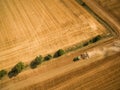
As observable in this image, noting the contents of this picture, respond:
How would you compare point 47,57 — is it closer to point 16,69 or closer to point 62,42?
point 62,42

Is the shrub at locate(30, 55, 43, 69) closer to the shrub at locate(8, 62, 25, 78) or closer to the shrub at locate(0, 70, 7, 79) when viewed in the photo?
the shrub at locate(8, 62, 25, 78)

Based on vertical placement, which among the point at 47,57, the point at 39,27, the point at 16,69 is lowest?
the point at 47,57

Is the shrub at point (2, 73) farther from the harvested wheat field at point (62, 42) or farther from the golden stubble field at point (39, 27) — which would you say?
the golden stubble field at point (39, 27)

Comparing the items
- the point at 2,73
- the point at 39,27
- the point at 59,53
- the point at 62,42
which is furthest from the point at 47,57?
the point at 39,27

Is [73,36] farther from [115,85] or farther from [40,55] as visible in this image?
[115,85]

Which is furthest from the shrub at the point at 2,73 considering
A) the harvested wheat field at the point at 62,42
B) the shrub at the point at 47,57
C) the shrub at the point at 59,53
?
the shrub at the point at 59,53

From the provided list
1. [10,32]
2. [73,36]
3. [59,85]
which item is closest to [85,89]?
[59,85]

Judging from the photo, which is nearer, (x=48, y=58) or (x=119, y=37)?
(x=48, y=58)

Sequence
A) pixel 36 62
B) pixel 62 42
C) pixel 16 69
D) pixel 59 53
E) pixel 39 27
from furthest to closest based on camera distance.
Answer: pixel 39 27 < pixel 62 42 < pixel 59 53 < pixel 36 62 < pixel 16 69
